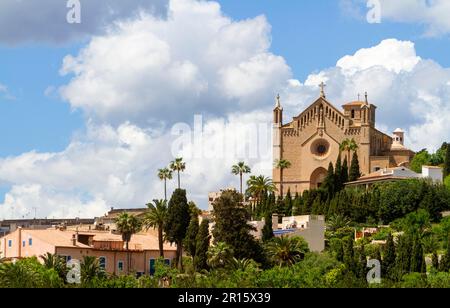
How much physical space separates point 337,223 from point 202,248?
54.2ft

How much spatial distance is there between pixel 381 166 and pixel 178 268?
122ft

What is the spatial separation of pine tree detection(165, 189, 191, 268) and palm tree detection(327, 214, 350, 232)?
1201cm

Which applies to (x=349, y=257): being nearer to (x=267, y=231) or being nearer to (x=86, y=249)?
(x=267, y=231)

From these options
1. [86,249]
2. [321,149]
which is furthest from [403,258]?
[321,149]

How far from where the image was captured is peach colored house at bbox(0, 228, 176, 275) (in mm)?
79062

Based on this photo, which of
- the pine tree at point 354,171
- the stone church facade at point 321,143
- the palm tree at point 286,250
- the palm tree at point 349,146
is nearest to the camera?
the palm tree at point 286,250

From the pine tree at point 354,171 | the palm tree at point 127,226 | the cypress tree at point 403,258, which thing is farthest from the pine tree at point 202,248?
the pine tree at point 354,171

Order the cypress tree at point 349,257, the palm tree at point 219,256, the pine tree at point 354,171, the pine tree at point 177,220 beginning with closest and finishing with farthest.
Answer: the cypress tree at point 349,257, the palm tree at point 219,256, the pine tree at point 177,220, the pine tree at point 354,171

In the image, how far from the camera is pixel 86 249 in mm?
79625

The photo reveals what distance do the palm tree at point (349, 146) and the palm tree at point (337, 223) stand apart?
2059cm

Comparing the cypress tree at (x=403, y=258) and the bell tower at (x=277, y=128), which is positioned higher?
the bell tower at (x=277, y=128)

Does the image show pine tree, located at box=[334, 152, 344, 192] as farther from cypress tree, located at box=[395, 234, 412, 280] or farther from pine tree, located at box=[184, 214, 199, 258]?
cypress tree, located at box=[395, 234, 412, 280]

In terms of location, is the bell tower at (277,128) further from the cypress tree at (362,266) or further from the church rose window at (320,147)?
the cypress tree at (362,266)

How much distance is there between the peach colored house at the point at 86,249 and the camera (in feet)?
259
